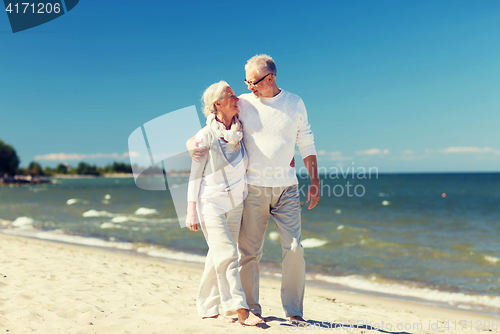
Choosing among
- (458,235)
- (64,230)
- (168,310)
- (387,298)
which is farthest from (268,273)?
(458,235)

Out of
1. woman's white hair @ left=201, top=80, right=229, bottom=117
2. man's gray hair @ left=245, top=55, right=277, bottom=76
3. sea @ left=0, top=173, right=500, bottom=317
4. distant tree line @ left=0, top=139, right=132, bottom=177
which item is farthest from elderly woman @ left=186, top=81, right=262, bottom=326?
distant tree line @ left=0, top=139, right=132, bottom=177

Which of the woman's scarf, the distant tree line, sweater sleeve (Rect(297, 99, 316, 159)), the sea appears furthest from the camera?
the distant tree line

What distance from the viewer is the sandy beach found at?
3150 millimetres

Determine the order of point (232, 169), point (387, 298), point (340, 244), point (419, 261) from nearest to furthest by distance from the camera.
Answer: point (232, 169) → point (387, 298) → point (419, 261) → point (340, 244)

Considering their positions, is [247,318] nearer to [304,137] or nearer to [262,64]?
[304,137]

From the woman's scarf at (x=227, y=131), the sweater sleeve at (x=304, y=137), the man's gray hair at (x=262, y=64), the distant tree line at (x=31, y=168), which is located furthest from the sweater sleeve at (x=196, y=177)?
the distant tree line at (x=31, y=168)

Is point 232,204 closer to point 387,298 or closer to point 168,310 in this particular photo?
point 168,310

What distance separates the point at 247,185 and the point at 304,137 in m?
0.72

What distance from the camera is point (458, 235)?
16141 mm

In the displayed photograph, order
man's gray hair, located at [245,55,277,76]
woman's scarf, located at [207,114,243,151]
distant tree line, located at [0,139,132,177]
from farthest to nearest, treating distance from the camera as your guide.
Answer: distant tree line, located at [0,139,132,177] < man's gray hair, located at [245,55,277,76] < woman's scarf, located at [207,114,243,151]

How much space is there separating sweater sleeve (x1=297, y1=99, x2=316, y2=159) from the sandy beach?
1.63 meters

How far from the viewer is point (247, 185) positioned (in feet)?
9.91

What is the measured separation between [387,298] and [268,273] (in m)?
2.84

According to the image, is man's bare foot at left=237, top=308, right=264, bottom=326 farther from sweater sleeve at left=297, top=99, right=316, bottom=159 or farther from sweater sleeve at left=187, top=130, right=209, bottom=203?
sweater sleeve at left=297, top=99, right=316, bottom=159
